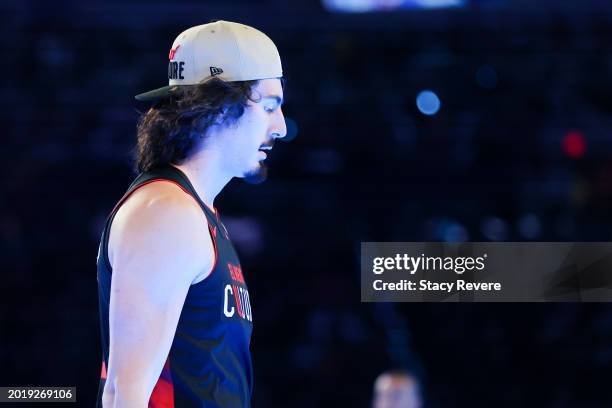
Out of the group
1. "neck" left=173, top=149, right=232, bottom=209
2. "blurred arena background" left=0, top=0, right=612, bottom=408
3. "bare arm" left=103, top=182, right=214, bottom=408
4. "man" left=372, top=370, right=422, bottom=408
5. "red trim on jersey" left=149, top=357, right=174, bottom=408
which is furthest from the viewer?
"blurred arena background" left=0, top=0, right=612, bottom=408

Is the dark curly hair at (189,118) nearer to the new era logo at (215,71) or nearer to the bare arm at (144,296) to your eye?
the new era logo at (215,71)

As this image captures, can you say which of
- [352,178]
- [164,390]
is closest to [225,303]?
[164,390]

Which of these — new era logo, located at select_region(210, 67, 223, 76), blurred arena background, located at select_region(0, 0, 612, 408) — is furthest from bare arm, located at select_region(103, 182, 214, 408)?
blurred arena background, located at select_region(0, 0, 612, 408)

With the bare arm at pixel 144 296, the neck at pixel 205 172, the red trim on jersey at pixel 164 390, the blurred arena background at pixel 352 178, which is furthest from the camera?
the blurred arena background at pixel 352 178

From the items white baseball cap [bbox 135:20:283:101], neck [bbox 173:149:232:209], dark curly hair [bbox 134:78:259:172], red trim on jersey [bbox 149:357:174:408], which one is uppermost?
white baseball cap [bbox 135:20:283:101]

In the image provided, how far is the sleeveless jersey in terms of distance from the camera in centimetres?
168

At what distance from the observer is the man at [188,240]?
60.1 inches

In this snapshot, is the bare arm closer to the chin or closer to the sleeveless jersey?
the sleeveless jersey

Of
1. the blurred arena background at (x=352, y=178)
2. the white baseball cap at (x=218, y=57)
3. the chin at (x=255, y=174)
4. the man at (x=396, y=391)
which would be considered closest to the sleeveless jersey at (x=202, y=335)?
the chin at (x=255, y=174)

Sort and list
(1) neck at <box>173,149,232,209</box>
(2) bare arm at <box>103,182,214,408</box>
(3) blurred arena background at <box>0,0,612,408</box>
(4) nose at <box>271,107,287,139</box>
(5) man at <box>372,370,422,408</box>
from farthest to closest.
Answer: (3) blurred arena background at <box>0,0,612,408</box>, (5) man at <box>372,370,422,408</box>, (4) nose at <box>271,107,287,139</box>, (1) neck at <box>173,149,232,209</box>, (2) bare arm at <box>103,182,214,408</box>

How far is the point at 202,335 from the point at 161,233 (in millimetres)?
253

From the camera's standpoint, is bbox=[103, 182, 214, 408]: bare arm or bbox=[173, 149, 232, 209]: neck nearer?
bbox=[103, 182, 214, 408]: bare arm

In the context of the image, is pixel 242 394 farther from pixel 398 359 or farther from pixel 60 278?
pixel 60 278

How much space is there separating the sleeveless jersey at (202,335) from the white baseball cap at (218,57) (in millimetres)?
230
